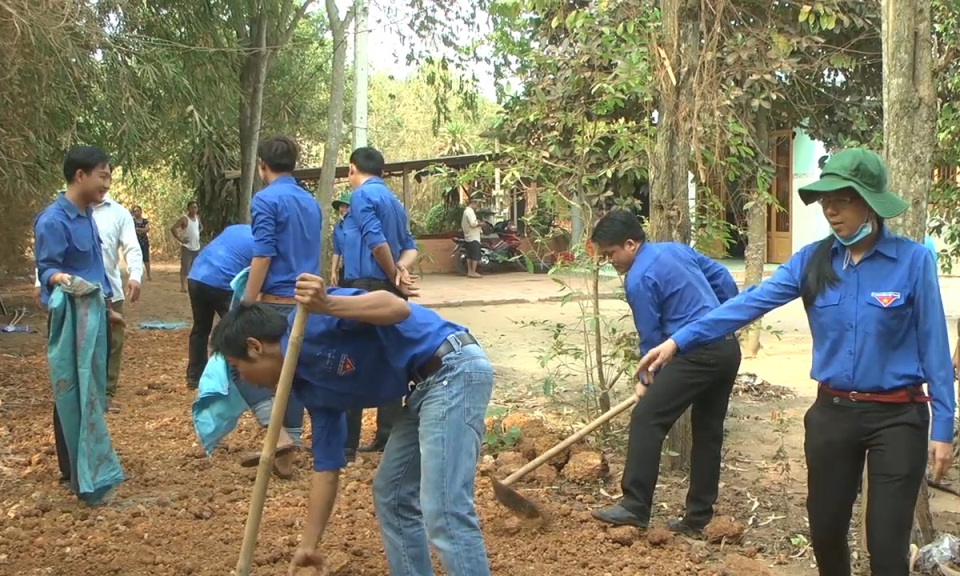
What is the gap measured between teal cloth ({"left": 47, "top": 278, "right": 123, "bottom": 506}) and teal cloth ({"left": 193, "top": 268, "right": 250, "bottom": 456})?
0.78 meters

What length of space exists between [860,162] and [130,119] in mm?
7418

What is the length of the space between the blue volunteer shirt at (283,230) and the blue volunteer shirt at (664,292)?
173 centimetres

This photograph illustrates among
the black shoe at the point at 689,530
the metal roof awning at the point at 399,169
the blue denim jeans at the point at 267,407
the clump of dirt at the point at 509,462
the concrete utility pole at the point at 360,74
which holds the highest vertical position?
the concrete utility pole at the point at 360,74

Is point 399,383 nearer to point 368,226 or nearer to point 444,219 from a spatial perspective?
point 368,226

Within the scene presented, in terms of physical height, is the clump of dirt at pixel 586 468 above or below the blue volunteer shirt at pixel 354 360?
below

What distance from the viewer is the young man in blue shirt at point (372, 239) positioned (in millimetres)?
5336

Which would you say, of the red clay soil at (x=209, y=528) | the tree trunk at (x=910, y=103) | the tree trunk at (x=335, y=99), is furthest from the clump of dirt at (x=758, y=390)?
the tree trunk at (x=335, y=99)

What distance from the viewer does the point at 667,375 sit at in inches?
173

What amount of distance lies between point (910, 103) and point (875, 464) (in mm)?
1865

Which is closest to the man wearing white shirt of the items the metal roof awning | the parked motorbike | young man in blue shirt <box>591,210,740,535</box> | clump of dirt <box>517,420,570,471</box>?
clump of dirt <box>517,420,570,471</box>

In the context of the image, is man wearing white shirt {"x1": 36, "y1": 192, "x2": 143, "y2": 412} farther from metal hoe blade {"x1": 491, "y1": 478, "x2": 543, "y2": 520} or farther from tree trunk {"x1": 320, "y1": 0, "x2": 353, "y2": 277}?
tree trunk {"x1": 320, "y1": 0, "x2": 353, "y2": 277}

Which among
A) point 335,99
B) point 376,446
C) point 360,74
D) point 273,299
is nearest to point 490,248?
point 360,74

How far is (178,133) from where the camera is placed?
11.0 meters

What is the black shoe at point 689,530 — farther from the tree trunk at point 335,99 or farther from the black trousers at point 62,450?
the tree trunk at point 335,99
